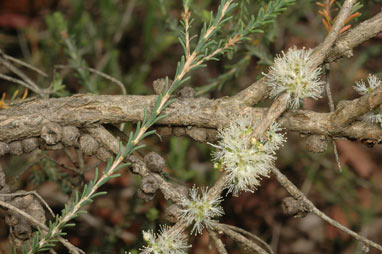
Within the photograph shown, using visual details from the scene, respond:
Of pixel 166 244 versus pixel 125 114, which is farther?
pixel 125 114

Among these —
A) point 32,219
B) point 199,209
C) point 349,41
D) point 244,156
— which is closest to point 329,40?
point 349,41

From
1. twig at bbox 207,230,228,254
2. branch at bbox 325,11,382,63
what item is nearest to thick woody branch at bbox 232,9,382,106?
branch at bbox 325,11,382,63

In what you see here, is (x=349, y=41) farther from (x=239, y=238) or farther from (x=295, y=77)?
(x=239, y=238)

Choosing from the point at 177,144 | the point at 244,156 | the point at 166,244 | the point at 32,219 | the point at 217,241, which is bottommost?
the point at 32,219

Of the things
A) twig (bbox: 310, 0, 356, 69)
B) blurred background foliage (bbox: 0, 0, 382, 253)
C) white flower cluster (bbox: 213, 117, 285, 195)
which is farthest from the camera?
blurred background foliage (bbox: 0, 0, 382, 253)

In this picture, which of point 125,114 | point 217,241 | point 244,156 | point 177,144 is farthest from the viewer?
point 177,144

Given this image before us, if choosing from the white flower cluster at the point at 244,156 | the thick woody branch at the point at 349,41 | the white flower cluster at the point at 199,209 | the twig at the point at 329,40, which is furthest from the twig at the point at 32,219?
the twig at the point at 329,40

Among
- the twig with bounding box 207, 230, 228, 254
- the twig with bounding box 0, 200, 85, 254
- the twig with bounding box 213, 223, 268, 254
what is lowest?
the twig with bounding box 0, 200, 85, 254

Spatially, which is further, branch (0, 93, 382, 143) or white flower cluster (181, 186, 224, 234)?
branch (0, 93, 382, 143)

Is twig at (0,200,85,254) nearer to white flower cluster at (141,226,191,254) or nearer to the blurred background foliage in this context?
white flower cluster at (141,226,191,254)

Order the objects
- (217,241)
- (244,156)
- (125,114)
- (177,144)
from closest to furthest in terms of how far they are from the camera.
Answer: (244,156)
(217,241)
(125,114)
(177,144)
